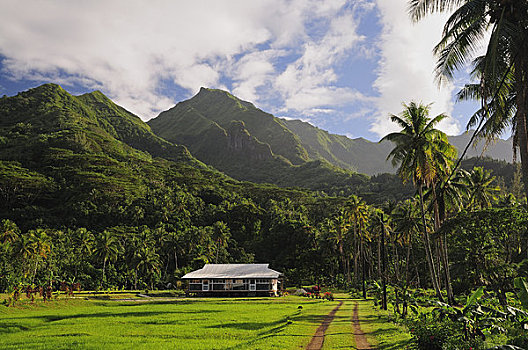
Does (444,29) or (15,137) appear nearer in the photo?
(444,29)

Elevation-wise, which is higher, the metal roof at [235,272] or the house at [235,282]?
the metal roof at [235,272]

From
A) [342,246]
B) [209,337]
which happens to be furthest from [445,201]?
[342,246]

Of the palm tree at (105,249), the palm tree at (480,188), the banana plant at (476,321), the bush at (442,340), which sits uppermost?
the palm tree at (480,188)

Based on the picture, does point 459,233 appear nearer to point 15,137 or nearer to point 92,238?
point 92,238

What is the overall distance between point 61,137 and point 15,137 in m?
26.6

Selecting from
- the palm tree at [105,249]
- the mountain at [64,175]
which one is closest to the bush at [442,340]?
the palm tree at [105,249]

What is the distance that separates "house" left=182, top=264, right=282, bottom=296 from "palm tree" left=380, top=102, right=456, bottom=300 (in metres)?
34.0

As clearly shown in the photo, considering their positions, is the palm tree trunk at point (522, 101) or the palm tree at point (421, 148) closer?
the palm tree trunk at point (522, 101)

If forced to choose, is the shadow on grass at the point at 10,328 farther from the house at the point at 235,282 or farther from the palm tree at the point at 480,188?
the palm tree at the point at 480,188

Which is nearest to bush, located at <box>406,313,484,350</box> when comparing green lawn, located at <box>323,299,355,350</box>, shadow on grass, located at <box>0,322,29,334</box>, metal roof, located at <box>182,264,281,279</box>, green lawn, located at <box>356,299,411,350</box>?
green lawn, located at <box>356,299,411,350</box>

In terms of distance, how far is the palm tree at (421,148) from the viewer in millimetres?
27734

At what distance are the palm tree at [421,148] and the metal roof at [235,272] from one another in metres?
34.0

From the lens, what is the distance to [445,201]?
32781 millimetres

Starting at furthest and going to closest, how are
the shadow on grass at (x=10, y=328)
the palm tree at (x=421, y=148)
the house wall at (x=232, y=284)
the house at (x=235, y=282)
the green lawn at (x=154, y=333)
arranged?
the house wall at (x=232, y=284) < the house at (x=235, y=282) < the palm tree at (x=421, y=148) < the shadow on grass at (x=10, y=328) < the green lawn at (x=154, y=333)
